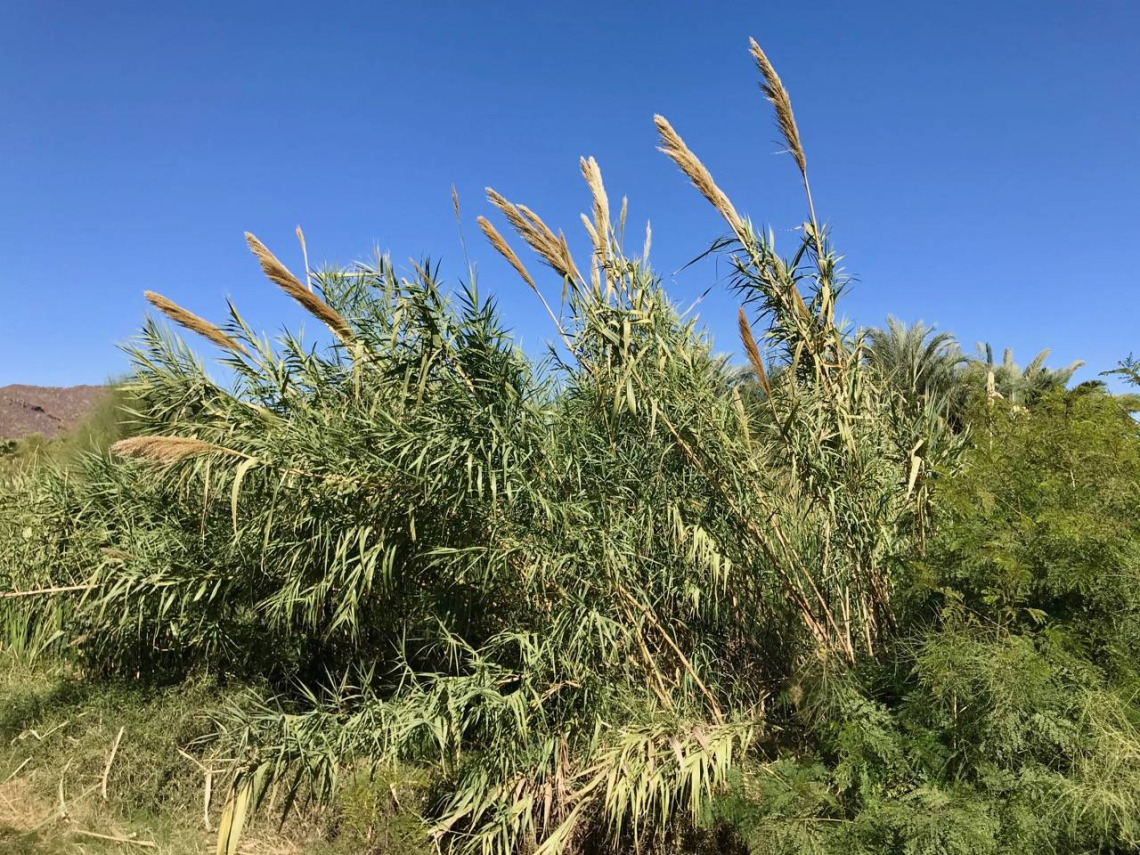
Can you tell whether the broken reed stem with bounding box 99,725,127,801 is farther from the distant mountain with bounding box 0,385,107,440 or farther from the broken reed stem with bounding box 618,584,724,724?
the distant mountain with bounding box 0,385,107,440

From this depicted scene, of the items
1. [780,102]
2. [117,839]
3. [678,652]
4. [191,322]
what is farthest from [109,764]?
[780,102]

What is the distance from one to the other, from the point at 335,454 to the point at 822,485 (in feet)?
8.78

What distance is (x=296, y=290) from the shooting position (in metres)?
3.84

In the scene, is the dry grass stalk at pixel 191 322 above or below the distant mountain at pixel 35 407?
below

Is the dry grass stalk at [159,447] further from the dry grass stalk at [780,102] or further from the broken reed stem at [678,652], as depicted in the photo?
the dry grass stalk at [780,102]

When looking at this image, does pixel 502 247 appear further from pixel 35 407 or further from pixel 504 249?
pixel 35 407

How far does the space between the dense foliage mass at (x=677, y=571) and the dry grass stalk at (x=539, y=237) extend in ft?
0.06

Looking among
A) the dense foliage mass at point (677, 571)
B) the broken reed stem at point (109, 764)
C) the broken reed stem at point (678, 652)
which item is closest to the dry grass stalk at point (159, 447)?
the dense foliage mass at point (677, 571)

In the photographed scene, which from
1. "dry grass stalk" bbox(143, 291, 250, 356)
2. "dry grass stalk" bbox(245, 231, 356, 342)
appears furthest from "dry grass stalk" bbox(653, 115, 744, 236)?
"dry grass stalk" bbox(143, 291, 250, 356)

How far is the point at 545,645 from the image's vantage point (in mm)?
3490

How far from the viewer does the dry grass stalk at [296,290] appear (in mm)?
3811

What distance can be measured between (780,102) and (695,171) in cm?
57

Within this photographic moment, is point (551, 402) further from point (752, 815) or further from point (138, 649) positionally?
point (138, 649)

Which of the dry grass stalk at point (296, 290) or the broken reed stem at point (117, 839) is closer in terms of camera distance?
the dry grass stalk at point (296, 290)
